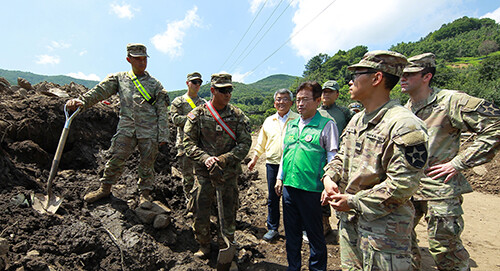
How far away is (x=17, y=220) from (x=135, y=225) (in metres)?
1.18

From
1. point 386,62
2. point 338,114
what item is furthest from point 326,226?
point 386,62

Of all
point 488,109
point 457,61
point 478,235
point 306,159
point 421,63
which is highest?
point 457,61

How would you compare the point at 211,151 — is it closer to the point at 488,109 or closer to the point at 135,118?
the point at 135,118

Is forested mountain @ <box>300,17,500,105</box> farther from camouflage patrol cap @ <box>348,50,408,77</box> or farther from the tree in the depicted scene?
camouflage patrol cap @ <box>348,50,408,77</box>

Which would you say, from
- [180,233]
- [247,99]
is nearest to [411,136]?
[180,233]

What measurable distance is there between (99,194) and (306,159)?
2916 mm

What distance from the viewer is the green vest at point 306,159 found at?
101 inches

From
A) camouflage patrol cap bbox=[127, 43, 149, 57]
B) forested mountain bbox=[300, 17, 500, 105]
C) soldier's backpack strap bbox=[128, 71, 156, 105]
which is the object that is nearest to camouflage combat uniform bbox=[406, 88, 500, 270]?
soldier's backpack strap bbox=[128, 71, 156, 105]

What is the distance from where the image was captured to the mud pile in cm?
262

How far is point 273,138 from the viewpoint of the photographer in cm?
408

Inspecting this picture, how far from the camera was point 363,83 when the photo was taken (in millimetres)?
1721

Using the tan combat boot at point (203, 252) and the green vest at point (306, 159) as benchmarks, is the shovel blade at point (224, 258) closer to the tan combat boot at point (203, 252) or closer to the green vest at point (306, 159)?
the tan combat boot at point (203, 252)

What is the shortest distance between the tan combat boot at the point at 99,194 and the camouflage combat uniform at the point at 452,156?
12.6 ft

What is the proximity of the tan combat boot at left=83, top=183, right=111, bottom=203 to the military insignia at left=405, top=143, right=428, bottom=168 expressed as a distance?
12.1ft
